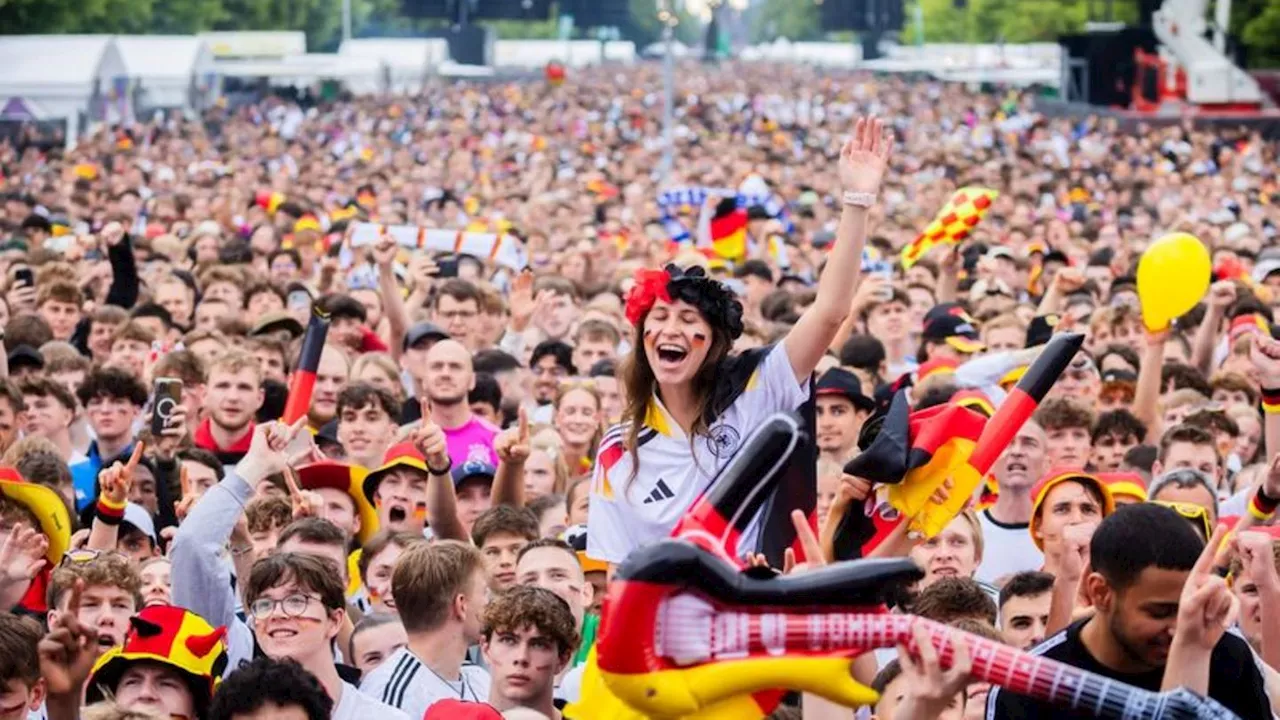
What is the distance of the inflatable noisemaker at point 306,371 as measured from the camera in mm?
9164

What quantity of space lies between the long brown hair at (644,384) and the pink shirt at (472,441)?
3.70m

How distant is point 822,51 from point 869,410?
141994 millimetres

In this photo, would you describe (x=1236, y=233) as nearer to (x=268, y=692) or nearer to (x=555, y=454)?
(x=555, y=454)

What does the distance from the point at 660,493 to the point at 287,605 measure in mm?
1140

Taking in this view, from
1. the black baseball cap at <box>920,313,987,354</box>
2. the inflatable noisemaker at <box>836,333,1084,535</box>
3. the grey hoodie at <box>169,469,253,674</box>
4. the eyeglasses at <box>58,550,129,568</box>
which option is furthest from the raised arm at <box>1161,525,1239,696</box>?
the black baseball cap at <box>920,313,987,354</box>

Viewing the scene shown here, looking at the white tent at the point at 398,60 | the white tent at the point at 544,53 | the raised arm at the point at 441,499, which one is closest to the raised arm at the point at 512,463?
the raised arm at the point at 441,499

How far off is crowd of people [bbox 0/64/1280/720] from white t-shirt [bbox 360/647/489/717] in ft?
0.04

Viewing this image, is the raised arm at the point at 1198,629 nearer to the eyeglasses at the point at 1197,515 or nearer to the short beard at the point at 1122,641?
the short beard at the point at 1122,641

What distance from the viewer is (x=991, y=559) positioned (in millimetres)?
9281

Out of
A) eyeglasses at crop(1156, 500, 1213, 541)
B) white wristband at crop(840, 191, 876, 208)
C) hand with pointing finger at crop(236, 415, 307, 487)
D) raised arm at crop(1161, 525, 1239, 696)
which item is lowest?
eyeglasses at crop(1156, 500, 1213, 541)

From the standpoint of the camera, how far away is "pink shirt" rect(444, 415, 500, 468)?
10.3 metres

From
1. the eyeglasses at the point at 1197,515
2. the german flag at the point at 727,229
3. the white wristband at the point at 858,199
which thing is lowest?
the german flag at the point at 727,229

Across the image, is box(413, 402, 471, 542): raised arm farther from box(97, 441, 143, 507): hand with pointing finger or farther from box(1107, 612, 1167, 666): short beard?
box(1107, 612, 1167, 666): short beard

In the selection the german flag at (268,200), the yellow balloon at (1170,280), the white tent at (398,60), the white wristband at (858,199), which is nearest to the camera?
the white wristband at (858,199)
